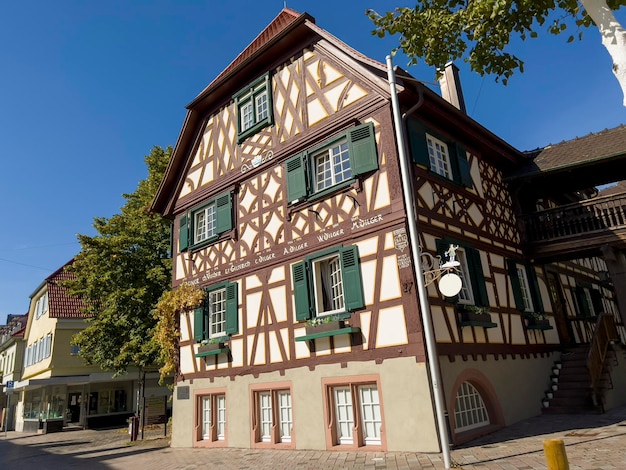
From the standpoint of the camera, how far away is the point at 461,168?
12.4 metres

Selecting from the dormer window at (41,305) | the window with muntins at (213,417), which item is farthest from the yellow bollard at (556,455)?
the dormer window at (41,305)

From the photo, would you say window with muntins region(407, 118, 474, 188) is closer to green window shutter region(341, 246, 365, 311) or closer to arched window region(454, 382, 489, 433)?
green window shutter region(341, 246, 365, 311)

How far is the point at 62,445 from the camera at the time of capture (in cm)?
1939

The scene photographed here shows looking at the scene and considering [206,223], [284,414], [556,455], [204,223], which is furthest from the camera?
[204,223]

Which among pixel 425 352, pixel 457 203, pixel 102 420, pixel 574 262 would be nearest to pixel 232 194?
pixel 457 203

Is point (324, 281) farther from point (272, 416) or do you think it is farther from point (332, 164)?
point (272, 416)

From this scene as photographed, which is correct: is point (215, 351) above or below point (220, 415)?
above

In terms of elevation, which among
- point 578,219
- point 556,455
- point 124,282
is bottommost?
point 556,455

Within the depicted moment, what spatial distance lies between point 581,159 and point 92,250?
1796 cm

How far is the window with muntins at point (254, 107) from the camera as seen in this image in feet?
45.8

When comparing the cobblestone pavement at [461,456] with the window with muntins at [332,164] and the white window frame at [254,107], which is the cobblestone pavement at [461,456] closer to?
the window with muntins at [332,164]

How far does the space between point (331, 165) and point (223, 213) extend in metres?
4.23

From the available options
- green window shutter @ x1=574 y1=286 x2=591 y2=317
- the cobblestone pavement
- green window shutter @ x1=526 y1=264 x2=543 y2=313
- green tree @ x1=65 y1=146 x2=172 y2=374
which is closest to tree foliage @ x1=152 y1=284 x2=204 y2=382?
the cobblestone pavement

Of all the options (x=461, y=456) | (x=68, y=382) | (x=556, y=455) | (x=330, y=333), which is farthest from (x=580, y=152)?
(x=68, y=382)
